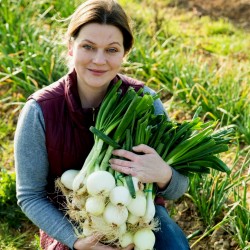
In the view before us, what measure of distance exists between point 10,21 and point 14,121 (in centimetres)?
97

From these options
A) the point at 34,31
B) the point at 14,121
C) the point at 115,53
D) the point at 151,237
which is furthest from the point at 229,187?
the point at 34,31

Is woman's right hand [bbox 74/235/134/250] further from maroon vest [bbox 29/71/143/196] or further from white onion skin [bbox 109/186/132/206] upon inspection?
maroon vest [bbox 29/71/143/196]

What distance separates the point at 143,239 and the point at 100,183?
324 mm

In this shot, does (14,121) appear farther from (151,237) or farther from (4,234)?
(151,237)

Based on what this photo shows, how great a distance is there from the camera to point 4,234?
129 inches

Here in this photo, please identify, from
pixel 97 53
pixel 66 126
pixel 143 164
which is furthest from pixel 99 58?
pixel 143 164

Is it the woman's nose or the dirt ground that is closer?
the woman's nose

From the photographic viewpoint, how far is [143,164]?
2293 millimetres

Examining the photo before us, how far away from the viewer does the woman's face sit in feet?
7.73

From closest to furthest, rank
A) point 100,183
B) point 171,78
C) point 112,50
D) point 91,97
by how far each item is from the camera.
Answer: point 100,183 < point 112,50 < point 91,97 < point 171,78

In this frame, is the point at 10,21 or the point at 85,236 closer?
the point at 85,236

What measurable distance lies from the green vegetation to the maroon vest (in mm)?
861

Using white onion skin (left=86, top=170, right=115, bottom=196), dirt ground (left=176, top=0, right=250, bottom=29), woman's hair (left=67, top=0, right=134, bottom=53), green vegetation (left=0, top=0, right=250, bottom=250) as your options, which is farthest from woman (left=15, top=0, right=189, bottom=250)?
dirt ground (left=176, top=0, right=250, bottom=29)

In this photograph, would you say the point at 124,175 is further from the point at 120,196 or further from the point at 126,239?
the point at 126,239
